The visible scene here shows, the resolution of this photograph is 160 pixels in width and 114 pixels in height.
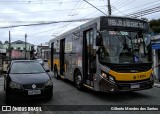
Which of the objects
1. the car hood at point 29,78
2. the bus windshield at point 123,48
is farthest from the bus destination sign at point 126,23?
the car hood at point 29,78

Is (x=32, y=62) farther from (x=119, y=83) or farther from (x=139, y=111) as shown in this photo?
(x=139, y=111)

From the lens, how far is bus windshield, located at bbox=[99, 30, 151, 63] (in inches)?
378

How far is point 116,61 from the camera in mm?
9539

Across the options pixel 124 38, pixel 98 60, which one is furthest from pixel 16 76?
pixel 124 38

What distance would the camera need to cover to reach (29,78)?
370 inches

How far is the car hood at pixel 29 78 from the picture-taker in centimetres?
912

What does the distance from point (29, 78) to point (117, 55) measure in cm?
341

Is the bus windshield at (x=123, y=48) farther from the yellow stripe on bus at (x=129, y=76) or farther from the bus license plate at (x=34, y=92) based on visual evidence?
the bus license plate at (x=34, y=92)

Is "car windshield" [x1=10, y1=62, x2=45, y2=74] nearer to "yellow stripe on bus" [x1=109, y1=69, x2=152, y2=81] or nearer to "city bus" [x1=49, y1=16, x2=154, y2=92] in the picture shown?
"city bus" [x1=49, y1=16, x2=154, y2=92]

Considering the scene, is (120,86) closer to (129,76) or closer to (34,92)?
(129,76)

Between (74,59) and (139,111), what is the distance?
19.2 ft

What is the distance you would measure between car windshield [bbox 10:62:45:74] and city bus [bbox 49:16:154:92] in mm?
2128

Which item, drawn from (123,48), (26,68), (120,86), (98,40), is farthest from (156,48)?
(26,68)

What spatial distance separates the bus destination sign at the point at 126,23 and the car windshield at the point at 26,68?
11.7 feet
